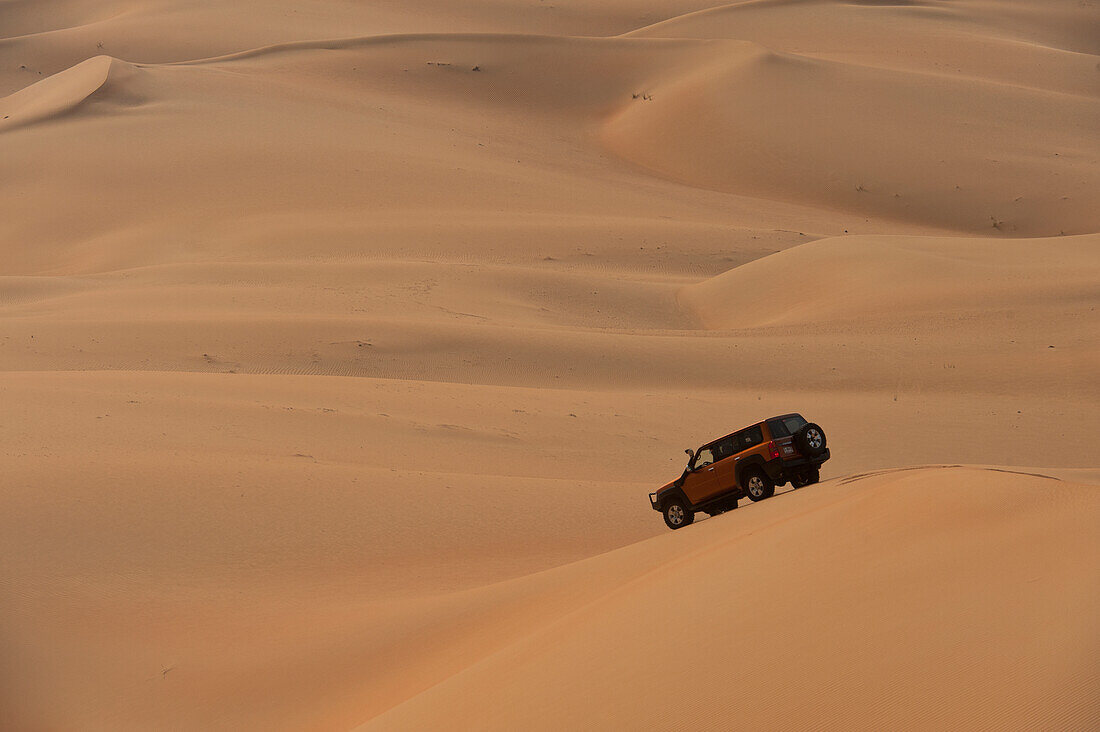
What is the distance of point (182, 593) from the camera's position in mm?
8664

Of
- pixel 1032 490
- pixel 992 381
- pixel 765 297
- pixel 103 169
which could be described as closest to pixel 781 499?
pixel 1032 490

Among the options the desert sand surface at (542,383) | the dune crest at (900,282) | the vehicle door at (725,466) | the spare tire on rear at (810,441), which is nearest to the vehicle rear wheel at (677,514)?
the vehicle door at (725,466)

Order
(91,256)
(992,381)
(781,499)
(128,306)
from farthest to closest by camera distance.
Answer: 1. (91,256)
2. (128,306)
3. (992,381)
4. (781,499)

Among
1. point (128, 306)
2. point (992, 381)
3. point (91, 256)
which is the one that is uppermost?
point (91, 256)

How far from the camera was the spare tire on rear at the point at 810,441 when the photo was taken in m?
9.09

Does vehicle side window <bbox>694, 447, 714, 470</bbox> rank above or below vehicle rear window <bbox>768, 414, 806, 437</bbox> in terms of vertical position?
below

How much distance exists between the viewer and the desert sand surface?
5.66 metres

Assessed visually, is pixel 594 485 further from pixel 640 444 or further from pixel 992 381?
pixel 992 381

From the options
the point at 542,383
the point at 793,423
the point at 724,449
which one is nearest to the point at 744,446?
the point at 724,449

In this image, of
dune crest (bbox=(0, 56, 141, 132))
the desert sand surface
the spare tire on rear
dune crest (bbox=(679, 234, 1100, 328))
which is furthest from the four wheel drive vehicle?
dune crest (bbox=(0, 56, 141, 132))

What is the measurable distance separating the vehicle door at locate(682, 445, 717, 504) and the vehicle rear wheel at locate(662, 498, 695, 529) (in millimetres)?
105

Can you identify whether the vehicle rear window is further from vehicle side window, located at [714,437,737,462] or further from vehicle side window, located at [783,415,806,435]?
vehicle side window, located at [714,437,737,462]

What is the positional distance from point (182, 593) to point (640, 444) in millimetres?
5648

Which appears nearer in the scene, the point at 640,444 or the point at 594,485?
the point at 594,485
